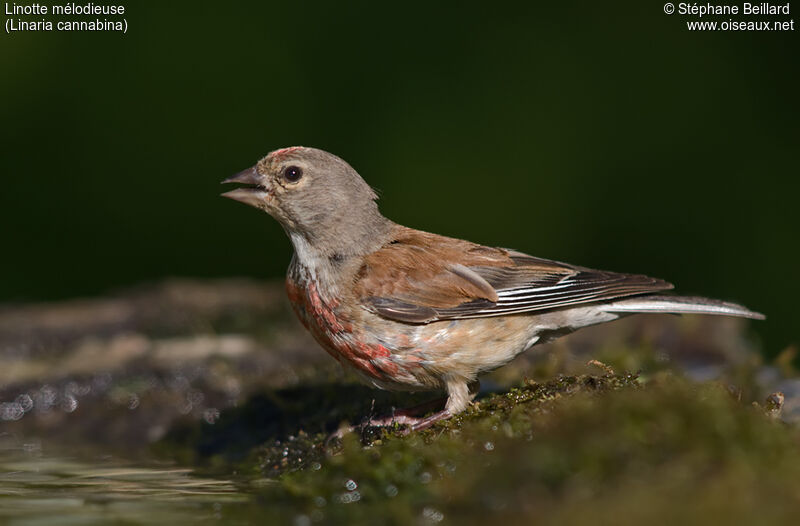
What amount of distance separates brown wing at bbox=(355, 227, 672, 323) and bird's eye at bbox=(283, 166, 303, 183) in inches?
22.4

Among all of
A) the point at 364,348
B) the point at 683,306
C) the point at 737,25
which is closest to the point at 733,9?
the point at 737,25

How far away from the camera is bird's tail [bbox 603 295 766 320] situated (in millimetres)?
4469

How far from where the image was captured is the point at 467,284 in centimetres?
464

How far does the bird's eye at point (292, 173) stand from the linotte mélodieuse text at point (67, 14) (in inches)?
186

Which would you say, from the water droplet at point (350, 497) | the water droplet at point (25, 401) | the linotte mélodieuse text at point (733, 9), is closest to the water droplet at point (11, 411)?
the water droplet at point (25, 401)

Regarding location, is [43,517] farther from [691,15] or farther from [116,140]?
[691,15]

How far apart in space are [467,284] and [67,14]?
584cm

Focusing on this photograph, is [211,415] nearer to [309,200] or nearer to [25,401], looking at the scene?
[25,401]

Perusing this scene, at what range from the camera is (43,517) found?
3443mm

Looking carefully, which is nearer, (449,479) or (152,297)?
(449,479)

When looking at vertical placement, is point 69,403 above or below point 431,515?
below

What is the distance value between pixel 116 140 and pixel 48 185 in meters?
0.84

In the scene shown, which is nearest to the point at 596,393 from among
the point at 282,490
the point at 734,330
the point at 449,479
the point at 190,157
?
the point at 449,479

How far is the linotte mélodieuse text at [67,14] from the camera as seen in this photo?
837 cm
